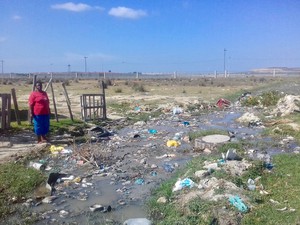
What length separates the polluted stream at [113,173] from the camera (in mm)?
5688

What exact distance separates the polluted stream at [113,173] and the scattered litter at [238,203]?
1342 mm

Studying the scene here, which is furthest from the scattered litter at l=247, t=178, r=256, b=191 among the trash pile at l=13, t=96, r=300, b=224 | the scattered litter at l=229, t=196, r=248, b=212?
the scattered litter at l=229, t=196, r=248, b=212

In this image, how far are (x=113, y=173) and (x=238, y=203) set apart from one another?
326cm

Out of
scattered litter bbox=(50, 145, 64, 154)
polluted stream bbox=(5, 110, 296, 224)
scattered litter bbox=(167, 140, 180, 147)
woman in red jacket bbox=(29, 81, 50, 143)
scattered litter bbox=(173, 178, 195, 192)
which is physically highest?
woman in red jacket bbox=(29, 81, 50, 143)

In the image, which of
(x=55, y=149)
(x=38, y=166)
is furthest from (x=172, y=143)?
(x=38, y=166)

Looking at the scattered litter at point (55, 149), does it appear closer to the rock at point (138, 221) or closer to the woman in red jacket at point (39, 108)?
the woman in red jacket at point (39, 108)

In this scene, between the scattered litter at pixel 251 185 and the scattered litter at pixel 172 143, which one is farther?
the scattered litter at pixel 172 143

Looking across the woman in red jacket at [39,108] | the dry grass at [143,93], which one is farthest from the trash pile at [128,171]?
the dry grass at [143,93]

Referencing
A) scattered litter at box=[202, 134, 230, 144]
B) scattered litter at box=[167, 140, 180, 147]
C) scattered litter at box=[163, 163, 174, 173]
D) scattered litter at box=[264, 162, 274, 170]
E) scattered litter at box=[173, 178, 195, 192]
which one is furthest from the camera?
scattered litter at box=[167, 140, 180, 147]

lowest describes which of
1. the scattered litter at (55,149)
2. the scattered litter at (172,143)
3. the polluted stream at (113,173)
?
the polluted stream at (113,173)

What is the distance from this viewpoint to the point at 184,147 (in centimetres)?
1037

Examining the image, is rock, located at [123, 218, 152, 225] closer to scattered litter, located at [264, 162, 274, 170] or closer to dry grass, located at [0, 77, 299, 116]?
scattered litter, located at [264, 162, 274, 170]

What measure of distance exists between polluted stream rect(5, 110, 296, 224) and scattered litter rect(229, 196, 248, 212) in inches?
52.8

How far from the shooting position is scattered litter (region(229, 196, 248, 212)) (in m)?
5.14
